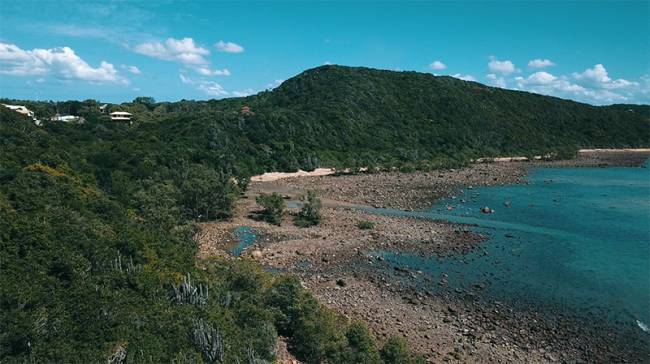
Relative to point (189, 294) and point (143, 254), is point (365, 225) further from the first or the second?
point (189, 294)

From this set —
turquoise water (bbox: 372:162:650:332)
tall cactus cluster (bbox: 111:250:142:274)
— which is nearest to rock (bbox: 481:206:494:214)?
turquoise water (bbox: 372:162:650:332)

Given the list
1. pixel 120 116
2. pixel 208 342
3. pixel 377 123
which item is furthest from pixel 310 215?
pixel 377 123

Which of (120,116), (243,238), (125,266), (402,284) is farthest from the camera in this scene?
(120,116)

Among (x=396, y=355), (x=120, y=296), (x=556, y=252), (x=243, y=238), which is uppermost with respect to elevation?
(x=120, y=296)

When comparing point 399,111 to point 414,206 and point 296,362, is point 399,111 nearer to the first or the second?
point 414,206

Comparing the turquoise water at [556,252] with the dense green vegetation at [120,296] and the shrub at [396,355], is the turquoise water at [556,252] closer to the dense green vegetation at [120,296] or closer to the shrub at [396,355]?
the shrub at [396,355]

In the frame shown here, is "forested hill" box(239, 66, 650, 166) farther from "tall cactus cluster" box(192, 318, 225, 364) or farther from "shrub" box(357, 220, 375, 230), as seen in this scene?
"tall cactus cluster" box(192, 318, 225, 364)

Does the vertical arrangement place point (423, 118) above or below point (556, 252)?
above
